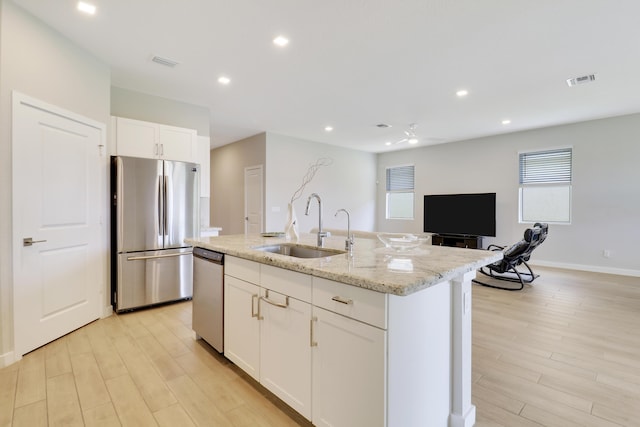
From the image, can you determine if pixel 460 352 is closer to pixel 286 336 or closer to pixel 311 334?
pixel 311 334

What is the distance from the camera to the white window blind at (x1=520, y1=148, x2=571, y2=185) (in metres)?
5.81

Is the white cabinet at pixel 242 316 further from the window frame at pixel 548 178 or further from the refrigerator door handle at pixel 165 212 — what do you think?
the window frame at pixel 548 178

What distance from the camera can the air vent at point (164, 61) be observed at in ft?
10.6

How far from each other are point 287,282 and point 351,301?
0.49 m

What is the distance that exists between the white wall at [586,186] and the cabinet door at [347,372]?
252 inches

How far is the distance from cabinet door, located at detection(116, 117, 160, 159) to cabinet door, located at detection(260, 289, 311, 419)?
9.48 ft

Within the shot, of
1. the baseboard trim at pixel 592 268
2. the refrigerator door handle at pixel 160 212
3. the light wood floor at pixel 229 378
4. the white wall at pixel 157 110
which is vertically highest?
the white wall at pixel 157 110

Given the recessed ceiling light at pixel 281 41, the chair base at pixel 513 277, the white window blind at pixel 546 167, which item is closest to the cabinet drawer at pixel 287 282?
the recessed ceiling light at pixel 281 41

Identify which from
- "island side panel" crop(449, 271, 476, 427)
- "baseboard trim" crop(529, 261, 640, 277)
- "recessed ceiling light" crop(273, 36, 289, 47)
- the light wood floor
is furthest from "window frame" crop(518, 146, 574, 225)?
"island side panel" crop(449, 271, 476, 427)

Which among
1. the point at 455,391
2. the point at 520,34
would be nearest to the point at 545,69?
the point at 520,34

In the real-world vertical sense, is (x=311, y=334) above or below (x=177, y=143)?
below

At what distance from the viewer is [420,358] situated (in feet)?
4.47

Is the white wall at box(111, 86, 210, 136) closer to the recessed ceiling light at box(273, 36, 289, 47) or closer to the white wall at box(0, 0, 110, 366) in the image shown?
the white wall at box(0, 0, 110, 366)

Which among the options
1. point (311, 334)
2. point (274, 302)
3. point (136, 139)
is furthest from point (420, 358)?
point (136, 139)
